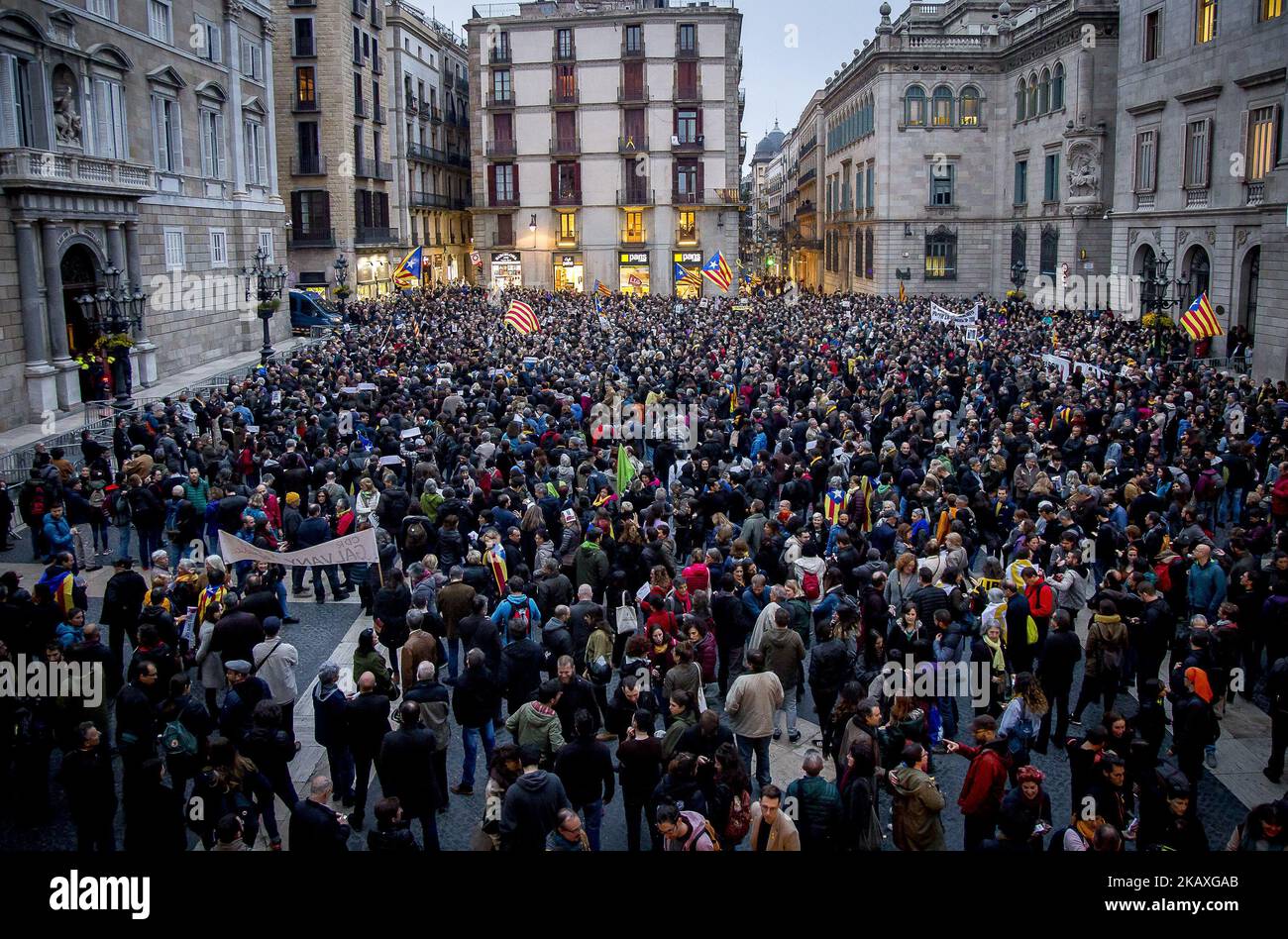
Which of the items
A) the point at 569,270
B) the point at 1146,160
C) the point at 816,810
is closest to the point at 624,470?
the point at 816,810

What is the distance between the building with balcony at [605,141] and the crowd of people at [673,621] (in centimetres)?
4132

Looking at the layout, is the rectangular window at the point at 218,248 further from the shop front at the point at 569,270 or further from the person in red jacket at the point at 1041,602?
the person in red jacket at the point at 1041,602

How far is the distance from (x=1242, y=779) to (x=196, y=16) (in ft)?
111

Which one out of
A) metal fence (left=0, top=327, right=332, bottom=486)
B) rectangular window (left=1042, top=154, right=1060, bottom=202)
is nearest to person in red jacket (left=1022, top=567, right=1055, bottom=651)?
metal fence (left=0, top=327, right=332, bottom=486)

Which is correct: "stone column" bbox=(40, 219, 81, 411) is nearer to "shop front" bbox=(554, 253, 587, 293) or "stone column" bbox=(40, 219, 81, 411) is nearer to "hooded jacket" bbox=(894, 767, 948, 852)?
"hooded jacket" bbox=(894, 767, 948, 852)

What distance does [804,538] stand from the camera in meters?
11.6

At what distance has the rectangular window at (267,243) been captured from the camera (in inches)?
1454

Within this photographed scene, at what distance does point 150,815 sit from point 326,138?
48.0 m

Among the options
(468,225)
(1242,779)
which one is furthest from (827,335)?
(468,225)

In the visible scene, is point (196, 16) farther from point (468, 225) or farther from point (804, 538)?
point (468, 225)

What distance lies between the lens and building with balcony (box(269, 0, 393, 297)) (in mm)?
48938

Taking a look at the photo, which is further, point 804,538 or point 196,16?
point 196,16

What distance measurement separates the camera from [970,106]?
51.5m

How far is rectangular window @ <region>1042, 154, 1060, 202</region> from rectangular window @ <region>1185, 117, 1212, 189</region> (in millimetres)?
12578
